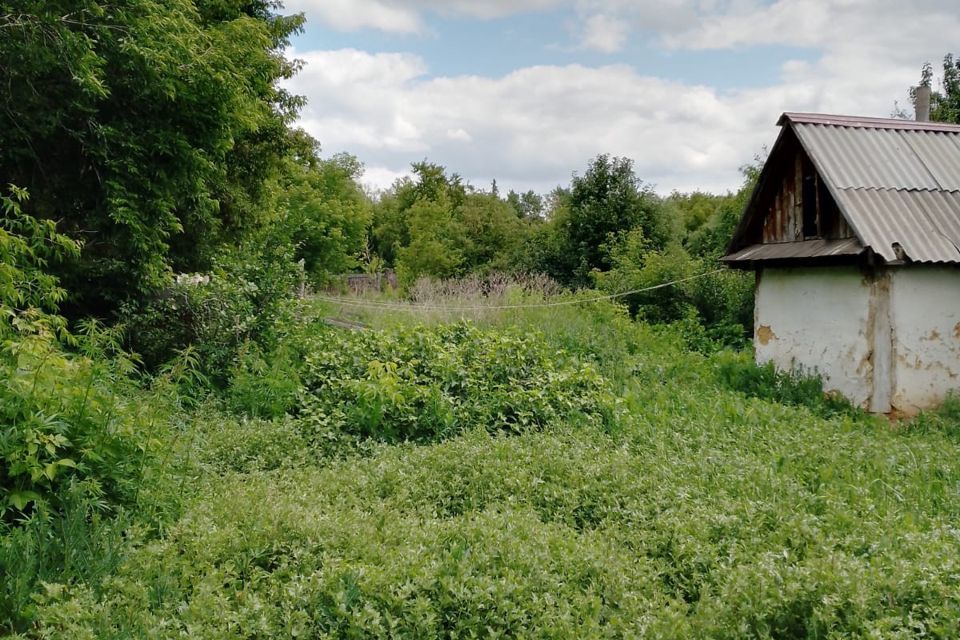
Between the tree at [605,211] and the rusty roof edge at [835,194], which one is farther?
the tree at [605,211]

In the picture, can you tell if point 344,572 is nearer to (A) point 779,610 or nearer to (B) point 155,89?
(A) point 779,610

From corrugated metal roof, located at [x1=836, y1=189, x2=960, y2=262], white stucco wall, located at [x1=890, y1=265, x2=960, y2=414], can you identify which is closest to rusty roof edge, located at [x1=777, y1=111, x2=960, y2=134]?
corrugated metal roof, located at [x1=836, y1=189, x2=960, y2=262]

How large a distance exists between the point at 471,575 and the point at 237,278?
23.0 feet

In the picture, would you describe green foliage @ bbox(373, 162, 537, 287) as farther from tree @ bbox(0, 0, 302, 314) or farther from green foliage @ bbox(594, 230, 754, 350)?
tree @ bbox(0, 0, 302, 314)

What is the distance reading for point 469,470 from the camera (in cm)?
560

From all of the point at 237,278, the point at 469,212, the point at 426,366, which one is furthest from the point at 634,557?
the point at 469,212

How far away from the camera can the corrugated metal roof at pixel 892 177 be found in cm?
880

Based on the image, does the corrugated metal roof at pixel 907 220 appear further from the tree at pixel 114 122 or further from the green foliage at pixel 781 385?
the tree at pixel 114 122

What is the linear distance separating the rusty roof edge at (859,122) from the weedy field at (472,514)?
473 centimetres

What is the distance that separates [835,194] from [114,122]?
30.5 feet

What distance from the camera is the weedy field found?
133 inches

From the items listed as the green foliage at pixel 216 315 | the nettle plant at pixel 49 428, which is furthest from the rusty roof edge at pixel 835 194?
the nettle plant at pixel 49 428

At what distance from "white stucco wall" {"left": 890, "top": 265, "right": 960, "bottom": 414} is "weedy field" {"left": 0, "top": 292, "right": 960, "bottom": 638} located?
0.59m

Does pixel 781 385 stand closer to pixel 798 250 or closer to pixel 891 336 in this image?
pixel 891 336
